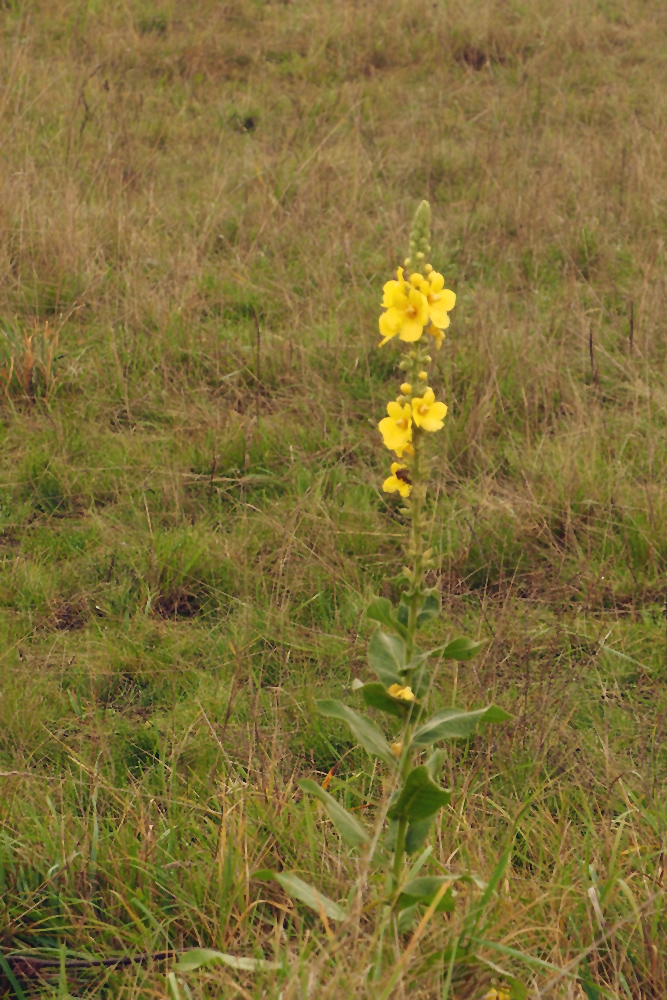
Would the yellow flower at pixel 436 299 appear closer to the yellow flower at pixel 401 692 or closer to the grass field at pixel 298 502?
the yellow flower at pixel 401 692

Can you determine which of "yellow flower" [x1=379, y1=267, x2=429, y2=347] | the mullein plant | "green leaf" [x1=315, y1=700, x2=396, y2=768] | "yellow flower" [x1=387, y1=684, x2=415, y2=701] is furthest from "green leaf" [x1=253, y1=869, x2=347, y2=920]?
"yellow flower" [x1=379, y1=267, x2=429, y2=347]

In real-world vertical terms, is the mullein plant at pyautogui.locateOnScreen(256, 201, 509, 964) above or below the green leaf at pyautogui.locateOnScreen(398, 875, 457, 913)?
above

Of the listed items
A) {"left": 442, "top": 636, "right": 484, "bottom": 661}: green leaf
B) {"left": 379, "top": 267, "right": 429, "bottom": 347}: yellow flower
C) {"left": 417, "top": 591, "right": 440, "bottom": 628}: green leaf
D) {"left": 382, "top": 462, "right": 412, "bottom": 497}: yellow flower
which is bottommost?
{"left": 442, "top": 636, "right": 484, "bottom": 661}: green leaf

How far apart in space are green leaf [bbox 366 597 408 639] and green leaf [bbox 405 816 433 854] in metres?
0.34

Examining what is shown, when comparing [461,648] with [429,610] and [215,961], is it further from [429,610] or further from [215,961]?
[215,961]

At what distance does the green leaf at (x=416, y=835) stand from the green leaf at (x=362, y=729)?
0.12 metres

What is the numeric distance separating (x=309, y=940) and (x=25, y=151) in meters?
4.61

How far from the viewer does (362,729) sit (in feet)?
5.13

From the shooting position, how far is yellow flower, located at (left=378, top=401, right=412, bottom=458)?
4.80ft

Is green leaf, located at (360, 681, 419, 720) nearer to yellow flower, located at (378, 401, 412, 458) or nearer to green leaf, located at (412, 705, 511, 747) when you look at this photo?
green leaf, located at (412, 705, 511, 747)

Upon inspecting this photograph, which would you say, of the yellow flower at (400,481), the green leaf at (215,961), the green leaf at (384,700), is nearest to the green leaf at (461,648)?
the green leaf at (384,700)

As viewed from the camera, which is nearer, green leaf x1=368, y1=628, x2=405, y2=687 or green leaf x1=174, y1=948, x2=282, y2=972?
green leaf x1=174, y1=948, x2=282, y2=972

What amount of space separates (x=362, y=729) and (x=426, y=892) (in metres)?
0.28

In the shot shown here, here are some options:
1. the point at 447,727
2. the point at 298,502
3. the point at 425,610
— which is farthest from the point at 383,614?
the point at 298,502
